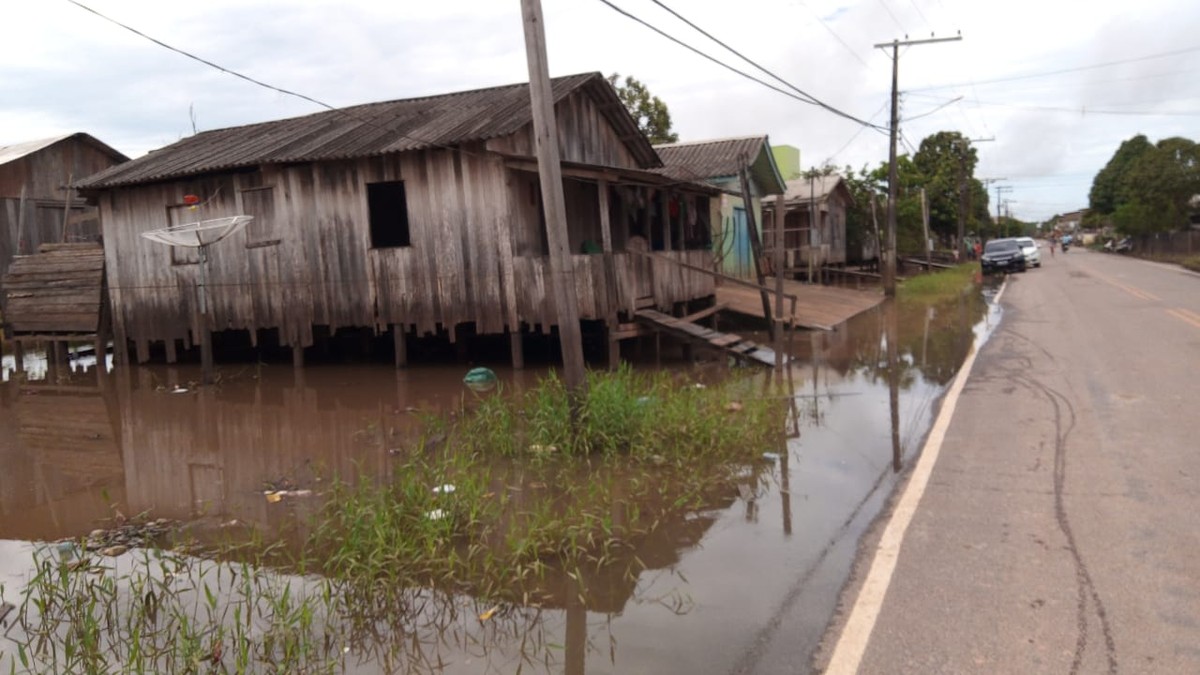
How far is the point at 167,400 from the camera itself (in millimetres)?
12609

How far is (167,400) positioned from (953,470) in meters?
11.0

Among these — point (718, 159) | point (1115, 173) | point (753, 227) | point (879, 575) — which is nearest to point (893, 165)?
point (718, 159)

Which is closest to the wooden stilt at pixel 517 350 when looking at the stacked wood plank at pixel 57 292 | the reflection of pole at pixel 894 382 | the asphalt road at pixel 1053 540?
the reflection of pole at pixel 894 382

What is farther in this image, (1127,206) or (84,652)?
(1127,206)

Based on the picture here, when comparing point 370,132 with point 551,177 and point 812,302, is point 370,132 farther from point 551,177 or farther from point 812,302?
point 812,302

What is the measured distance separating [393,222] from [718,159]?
37.8 ft

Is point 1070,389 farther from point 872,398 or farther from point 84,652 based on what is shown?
point 84,652

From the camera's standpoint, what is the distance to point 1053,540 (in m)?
4.95

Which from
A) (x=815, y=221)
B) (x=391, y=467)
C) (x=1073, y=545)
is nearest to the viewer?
(x=1073, y=545)

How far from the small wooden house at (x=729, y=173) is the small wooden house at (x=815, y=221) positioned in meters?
2.82

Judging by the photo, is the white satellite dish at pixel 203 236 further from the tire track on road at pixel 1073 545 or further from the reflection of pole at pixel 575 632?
the tire track on road at pixel 1073 545

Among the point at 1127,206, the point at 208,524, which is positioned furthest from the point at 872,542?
the point at 1127,206

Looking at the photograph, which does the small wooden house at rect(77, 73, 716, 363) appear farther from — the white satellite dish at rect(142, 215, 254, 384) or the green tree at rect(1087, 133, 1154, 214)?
the green tree at rect(1087, 133, 1154, 214)

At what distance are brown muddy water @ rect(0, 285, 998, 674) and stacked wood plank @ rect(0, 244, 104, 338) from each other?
1398 mm
